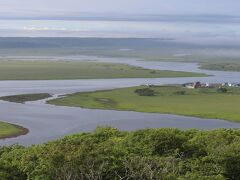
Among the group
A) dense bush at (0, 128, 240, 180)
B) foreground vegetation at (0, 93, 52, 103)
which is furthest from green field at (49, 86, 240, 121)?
dense bush at (0, 128, 240, 180)

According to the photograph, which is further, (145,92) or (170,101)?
(145,92)

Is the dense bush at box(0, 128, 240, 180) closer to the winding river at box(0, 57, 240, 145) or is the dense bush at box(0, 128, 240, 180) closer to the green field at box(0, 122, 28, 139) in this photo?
the winding river at box(0, 57, 240, 145)

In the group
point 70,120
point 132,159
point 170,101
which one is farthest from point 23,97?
point 132,159

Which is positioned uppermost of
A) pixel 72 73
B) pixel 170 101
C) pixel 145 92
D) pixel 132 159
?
pixel 132 159

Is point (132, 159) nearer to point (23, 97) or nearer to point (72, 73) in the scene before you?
point (23, 97)

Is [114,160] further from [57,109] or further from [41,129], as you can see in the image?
[57,109]

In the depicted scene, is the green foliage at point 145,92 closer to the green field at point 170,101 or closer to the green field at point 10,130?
the green field at point 170,101
